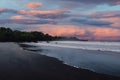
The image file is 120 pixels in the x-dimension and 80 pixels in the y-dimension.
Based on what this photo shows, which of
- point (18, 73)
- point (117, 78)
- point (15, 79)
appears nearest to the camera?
point (15, 79)

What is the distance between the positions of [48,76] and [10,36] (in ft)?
583

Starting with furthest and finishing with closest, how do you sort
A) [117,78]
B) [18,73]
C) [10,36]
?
1. [10,36]
2. [18,73]
3. [117,78]

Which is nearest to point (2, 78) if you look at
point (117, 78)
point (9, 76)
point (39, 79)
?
point (9, 76)

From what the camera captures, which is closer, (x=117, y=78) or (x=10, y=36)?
(x=117, y=78)

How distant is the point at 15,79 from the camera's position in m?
19.3

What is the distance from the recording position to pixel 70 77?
798 inches

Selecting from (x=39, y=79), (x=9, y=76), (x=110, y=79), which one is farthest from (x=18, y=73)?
(x=110, y=79)

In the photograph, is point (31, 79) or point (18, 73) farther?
point (18, 73)

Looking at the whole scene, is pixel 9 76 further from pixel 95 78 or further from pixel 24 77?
pixel 95 78

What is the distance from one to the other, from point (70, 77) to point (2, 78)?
14.7 ft

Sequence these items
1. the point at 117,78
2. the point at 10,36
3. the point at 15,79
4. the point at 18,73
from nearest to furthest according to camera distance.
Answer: the point at 15,79
the point at 117,78
the point at 18,73
the point at 10,36

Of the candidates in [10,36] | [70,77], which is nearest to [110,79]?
[70,77]

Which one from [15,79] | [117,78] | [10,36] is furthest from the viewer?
[10,36]

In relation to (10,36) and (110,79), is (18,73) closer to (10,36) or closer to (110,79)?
(110,79)
